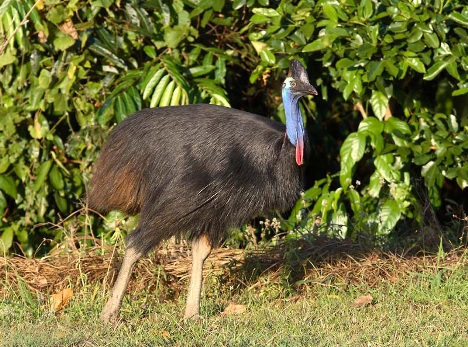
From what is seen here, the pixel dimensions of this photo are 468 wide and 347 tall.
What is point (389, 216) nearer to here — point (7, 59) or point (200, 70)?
point (200, 70)

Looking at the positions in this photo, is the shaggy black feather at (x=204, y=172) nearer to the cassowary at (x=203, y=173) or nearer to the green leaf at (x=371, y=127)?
the cassowary at (x=203, y=173)

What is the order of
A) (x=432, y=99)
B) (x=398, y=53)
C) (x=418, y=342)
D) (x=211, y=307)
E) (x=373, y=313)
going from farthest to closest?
(x=432, y=99) → (x=398, y=53) → (x=211, y=307) → (x=373, y=313) → (x=418, y=342)

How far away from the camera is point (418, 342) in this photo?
4.48m

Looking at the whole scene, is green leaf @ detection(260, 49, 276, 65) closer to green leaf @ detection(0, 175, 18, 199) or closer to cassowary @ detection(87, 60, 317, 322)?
cassowary @ detection(87, 60, 317, 322)

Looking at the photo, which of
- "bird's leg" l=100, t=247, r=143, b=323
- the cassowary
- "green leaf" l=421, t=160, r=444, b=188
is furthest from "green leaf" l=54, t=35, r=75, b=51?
"green leaf" l=421, t=160, r=444, b=188

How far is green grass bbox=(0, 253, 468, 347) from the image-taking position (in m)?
4.57

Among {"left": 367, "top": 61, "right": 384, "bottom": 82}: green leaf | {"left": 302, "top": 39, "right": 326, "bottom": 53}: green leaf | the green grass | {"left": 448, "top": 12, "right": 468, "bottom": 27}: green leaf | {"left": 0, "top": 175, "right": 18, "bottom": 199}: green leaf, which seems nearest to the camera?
the green grass

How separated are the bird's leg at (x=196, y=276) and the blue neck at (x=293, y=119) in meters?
0.77

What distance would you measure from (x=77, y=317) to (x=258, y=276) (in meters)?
1.20

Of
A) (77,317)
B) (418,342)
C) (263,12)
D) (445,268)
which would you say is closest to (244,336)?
(418,342)

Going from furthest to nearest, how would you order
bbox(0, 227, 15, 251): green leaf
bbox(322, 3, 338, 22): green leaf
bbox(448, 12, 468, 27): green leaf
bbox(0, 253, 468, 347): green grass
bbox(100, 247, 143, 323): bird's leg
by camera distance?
bbox(0, 227, 15, 251): green leaf, bbox(322, 3, 338, 22): green leaf, bbox(448, 12, 468, 27): green leaf, bbox(100, 247, 143, 323): bird's leg, bbox(0, 253, 468, 347): green grass

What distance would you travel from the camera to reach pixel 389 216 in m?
6.34

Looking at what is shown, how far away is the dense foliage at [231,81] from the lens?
5969mm

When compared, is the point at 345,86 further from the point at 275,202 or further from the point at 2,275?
the point at 2,275
